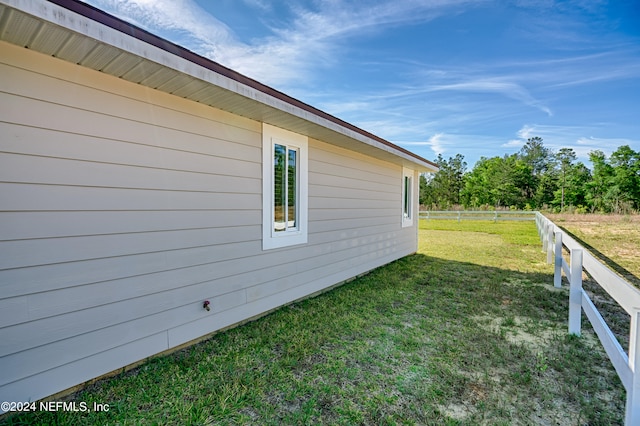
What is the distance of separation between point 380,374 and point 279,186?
2.57 metres

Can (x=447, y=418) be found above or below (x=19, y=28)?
below

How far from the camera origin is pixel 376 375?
8.13ft

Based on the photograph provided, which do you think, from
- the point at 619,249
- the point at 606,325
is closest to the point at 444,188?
the point at 619,249

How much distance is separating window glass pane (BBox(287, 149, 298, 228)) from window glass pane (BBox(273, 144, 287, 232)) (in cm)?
10

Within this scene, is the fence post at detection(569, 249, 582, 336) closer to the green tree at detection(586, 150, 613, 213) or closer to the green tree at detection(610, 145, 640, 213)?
the green tree at detection(610, 145, 640, 213)

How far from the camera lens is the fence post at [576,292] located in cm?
313

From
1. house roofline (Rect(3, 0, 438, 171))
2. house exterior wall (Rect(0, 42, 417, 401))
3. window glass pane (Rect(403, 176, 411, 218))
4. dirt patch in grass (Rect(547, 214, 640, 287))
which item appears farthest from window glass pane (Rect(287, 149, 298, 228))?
dirt patch in grass (Rect(547, 214, 640, 287))

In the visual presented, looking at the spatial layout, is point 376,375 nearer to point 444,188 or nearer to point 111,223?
point 111,223

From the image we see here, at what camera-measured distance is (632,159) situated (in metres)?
31.1

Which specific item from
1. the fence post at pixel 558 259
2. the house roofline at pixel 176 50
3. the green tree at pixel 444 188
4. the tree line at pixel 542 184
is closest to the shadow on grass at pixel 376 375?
the fence post at pixel 558 259

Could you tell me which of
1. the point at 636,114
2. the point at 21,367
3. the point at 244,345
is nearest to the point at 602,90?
the point at 636,114

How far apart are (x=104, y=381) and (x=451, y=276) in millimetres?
5700

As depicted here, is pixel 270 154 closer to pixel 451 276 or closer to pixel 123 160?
pixel 123 160

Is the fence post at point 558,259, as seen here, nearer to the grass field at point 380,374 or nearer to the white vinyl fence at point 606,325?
the grass field at point 380,374
